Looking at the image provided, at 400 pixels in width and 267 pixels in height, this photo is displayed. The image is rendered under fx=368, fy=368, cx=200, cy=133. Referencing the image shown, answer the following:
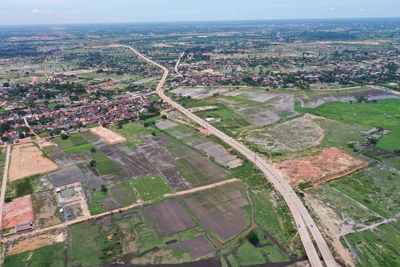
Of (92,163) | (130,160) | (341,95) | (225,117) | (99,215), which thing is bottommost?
(341,95)

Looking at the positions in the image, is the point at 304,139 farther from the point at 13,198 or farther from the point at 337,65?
the point at 337,65

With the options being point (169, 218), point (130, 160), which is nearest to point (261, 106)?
point (130, 160)

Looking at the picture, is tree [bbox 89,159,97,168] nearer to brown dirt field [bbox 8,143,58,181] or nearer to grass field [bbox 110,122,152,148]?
brown dirt field [bbox 8,143,58,181]

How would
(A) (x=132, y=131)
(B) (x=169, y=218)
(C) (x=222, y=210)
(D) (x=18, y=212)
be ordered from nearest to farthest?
(B) (x=169, y=218) → (C) (x=222, y=210) → (D) (x=18, y=212) → (A) (x=132, y=131)

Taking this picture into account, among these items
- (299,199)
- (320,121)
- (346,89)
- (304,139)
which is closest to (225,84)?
(346,89)

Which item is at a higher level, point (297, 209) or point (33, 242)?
point (33, 242)

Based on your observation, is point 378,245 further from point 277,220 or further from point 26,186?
point 26,186

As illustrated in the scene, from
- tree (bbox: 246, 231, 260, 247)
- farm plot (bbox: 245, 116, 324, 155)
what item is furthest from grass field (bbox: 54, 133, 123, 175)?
farm plot (bbox: 245, 116, 324, 155)
